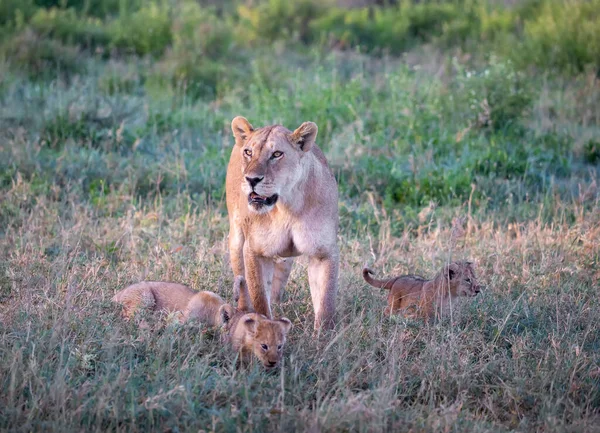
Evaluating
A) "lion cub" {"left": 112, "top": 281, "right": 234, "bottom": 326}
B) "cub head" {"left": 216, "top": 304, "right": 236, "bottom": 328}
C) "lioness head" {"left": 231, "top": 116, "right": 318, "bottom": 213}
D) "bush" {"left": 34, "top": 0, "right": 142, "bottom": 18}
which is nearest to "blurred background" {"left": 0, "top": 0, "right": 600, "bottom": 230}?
"bush" {"left": 34, "top": 0, "right": 142, "bottom": 18}

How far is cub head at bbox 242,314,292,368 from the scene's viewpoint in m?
4.73

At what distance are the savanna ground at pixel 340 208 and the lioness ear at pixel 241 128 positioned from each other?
1282 millimetres

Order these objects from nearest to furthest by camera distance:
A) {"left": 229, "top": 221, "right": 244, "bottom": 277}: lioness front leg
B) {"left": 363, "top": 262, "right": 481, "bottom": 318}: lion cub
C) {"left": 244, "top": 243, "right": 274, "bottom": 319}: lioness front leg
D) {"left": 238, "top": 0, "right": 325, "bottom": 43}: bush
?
{"left": 244, "top": 243, "right": 274, "bottom": 319}: lioness front leg
{"left": 363, "top": 262, "right": 481, "bottom": 318}: lion cub
{"left": 229, "top": 221, "right": 244, "bottom": 277}: lioness front leg
{"left": 238, "top": 0, "right": 325, "bottom": 43}: bush

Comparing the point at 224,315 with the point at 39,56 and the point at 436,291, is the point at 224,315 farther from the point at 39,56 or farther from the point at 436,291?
the point at 39,56

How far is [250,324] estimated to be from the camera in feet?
16.1

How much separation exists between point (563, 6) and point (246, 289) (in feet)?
40.4

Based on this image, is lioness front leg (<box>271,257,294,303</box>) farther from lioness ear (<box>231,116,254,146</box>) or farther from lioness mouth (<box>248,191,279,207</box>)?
lioness mouth (<box>248,191,279,207</box>)

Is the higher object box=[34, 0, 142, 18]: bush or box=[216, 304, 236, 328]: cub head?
box=[34, 0, 142, 18]: bush

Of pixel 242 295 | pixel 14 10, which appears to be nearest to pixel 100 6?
pixel 14 10

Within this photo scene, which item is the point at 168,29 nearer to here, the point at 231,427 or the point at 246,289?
the point at 246,289

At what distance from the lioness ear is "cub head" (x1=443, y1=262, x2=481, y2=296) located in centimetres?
171

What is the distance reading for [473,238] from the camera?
7570 mm

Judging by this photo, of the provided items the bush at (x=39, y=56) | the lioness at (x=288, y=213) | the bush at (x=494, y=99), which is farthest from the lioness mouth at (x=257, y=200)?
the bush at (x=39, y=56)

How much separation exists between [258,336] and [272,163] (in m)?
1.08
